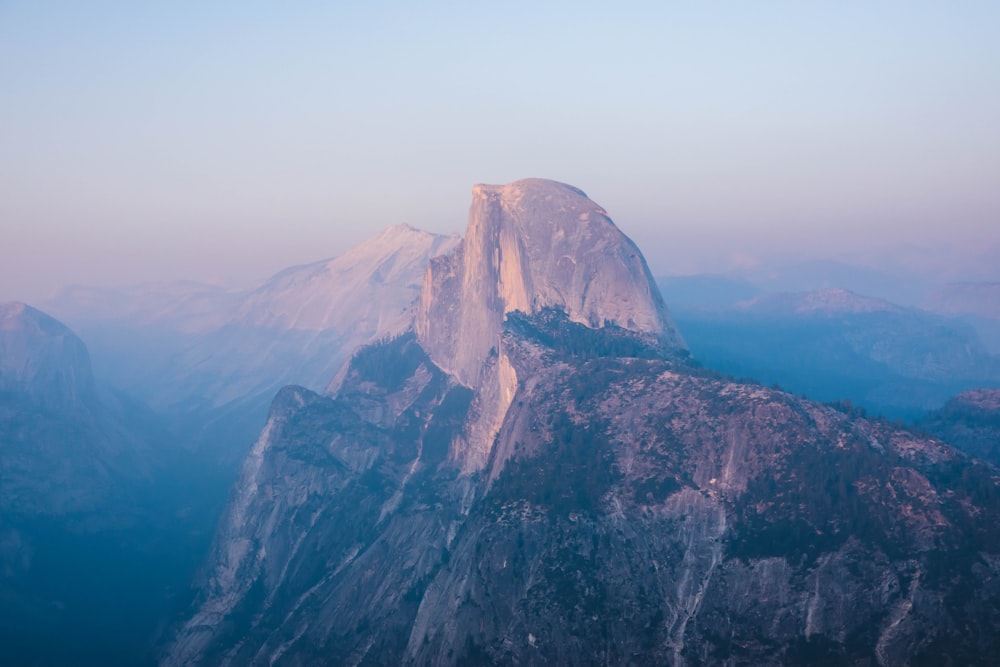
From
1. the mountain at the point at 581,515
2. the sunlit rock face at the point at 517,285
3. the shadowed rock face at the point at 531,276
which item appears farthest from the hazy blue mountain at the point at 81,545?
the shadowed rock face at the point at 531,276

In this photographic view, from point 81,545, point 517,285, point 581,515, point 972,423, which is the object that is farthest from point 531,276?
point 81,545

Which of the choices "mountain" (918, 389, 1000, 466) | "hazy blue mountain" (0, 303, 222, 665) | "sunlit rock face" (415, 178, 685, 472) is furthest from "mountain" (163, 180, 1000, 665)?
"mountain" (918, 389, 1000, 466)

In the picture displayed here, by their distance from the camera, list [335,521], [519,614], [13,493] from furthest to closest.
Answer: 1. [13,493]
2. [335,521]
3. [519,614]

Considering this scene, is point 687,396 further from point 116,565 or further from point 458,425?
point 116,565

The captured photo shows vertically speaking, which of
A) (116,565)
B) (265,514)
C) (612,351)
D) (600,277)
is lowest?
(116,565)

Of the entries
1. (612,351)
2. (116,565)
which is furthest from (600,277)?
(116,565)

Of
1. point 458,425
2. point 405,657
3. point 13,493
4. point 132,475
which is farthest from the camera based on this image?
point 132,475

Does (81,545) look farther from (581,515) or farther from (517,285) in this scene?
(581,515)
